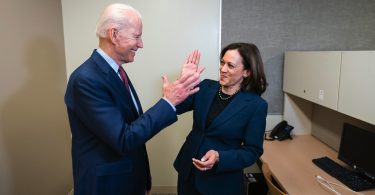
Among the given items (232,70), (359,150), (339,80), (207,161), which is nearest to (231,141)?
(207,161)

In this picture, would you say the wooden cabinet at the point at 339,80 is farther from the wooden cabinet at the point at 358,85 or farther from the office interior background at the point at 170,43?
the office interior background at the point at 170,43

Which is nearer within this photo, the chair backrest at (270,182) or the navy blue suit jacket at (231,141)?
the navy blue suit jacket at (231,141)

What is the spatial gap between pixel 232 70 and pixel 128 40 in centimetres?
63

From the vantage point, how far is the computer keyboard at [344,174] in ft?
5.36

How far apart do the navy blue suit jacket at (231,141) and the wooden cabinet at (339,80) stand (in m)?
0.56

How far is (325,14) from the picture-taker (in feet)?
8.27

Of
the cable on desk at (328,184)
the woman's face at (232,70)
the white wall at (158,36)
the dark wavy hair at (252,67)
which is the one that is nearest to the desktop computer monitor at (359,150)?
the cable on desk at (328,184)

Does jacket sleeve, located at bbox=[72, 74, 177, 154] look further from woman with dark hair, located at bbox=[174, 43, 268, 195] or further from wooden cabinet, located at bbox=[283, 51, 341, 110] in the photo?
wooden cabinet, located at bbox=[283, 51, 341, 110]

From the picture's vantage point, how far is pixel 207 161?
130 centimetres

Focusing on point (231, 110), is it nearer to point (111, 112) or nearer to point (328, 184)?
point (111, 112)

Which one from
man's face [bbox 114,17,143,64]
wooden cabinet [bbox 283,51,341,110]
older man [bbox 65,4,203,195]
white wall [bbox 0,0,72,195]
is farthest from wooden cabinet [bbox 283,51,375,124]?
white wall [bbox 0,0,72,195]

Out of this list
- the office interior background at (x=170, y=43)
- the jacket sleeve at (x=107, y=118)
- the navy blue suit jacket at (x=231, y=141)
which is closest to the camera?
the jacket sleeve at (x=107, y=118)

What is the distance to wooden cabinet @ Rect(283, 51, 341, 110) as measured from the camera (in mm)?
1785

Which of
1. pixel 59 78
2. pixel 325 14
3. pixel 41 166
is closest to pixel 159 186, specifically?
pixel 41 166
